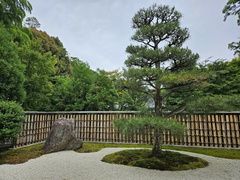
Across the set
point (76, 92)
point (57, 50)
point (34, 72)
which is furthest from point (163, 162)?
point (57, 50)

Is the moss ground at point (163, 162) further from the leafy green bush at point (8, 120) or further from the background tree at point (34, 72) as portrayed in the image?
the background tree at point (34, 72)

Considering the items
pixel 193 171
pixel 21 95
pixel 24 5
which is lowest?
pixel 193 171

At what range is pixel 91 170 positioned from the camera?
103 inches

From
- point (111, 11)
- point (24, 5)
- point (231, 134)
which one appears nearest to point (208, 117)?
point (231, 134)

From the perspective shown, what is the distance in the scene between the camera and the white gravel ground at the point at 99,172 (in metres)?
2.28

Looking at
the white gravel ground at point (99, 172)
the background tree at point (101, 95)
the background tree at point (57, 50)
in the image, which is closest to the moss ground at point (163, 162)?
the white gravel ground at point (99, 172)

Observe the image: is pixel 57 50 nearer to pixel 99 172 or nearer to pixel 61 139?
pixel 61 139

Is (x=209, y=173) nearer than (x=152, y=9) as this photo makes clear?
Yes

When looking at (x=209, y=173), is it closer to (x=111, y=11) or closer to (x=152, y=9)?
(x=152, y=9)

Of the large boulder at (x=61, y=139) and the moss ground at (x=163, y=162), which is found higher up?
the large boulder at (x=61, y=139)

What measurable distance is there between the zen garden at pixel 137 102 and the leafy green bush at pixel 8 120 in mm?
20

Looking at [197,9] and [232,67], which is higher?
[197,9]

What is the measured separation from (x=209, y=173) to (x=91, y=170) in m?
2.19

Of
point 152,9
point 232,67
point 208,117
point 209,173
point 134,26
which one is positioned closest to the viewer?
point 209,173
